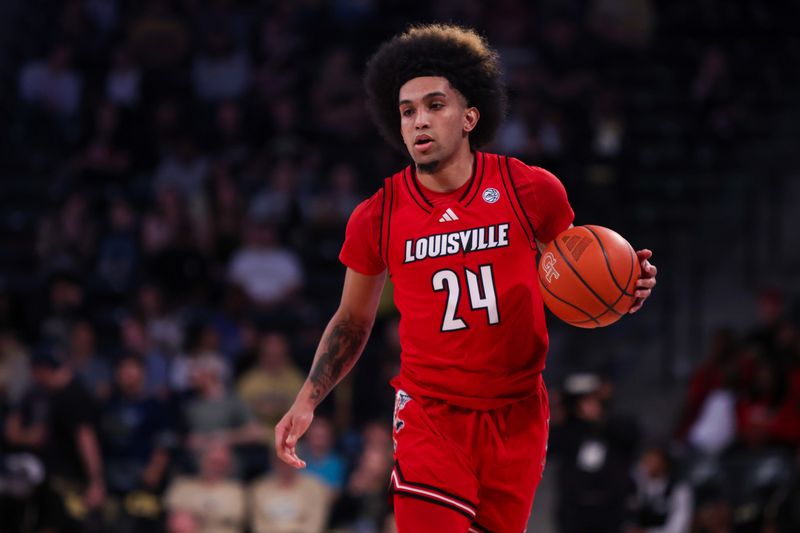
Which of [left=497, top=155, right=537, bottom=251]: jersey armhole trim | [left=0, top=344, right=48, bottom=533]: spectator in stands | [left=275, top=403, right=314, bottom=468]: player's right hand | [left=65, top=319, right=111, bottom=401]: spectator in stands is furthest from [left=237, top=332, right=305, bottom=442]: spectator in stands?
[left=497, top=155, right=537, bottom=251]: jersey armhole trim

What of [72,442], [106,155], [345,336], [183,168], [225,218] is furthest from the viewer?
[106,155]

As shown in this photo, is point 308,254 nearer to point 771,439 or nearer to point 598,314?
point 771,439

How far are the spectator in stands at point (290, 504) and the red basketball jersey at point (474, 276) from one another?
188 inches

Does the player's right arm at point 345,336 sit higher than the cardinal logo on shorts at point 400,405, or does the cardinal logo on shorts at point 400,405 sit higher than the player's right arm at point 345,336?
the player's right arm at point 345,336

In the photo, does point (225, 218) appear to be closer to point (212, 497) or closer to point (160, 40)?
point (160, 40)

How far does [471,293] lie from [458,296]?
0.05 meters

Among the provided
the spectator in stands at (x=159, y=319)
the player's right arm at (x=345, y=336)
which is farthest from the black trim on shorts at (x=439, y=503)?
the spectator in stands at (x=159, y=319)

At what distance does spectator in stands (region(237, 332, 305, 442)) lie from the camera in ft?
35.7

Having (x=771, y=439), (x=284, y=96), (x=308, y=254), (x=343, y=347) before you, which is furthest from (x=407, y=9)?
(x=343, y=347)

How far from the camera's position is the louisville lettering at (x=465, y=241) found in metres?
5.17

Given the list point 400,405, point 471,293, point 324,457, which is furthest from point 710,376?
point 471,293

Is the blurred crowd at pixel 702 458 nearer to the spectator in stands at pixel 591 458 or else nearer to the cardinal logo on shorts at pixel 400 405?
the spectator in stands at pixel 591 458

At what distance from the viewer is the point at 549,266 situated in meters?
5.16

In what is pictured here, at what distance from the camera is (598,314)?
17.0 ft
